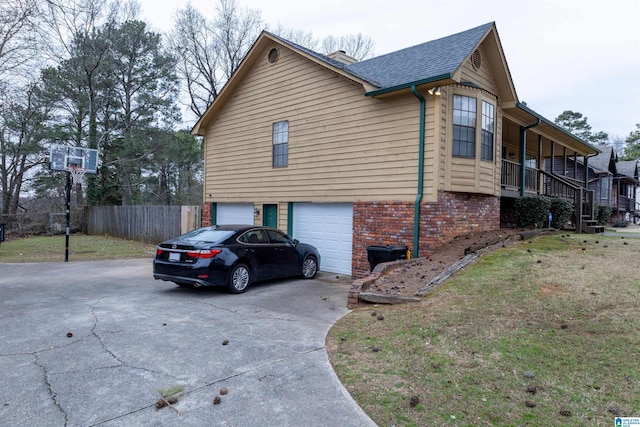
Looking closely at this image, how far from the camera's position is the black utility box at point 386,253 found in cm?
932

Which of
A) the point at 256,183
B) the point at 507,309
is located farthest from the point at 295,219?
the point at 507,309

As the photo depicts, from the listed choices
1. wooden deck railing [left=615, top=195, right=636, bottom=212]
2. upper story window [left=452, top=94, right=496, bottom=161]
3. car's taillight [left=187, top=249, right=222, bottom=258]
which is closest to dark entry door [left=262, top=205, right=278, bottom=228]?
car's taillight [left=187, top=249, right=222, bottom=258]

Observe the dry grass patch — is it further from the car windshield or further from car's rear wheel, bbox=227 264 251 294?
the car windshield

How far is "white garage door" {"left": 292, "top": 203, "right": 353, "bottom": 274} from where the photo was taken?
11.3 meters

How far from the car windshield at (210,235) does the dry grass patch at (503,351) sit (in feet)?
10.6

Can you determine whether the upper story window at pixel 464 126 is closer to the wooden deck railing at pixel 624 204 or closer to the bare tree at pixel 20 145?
the bare tree at pixel 20 145

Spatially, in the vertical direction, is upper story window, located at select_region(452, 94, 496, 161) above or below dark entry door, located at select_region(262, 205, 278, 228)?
above

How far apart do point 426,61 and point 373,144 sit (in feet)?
8.51

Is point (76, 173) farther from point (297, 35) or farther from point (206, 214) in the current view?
point (297, 35)

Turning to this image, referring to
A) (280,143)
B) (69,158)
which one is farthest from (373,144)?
(69,158)

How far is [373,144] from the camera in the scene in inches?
418

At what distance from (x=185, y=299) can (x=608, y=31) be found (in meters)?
16.8

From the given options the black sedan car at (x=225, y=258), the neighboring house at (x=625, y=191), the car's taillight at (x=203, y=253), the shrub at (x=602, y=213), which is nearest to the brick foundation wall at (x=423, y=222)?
the black sedan car at (x=225, y=258)

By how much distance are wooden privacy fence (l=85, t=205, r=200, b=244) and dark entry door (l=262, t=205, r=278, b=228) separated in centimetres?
→ 399
